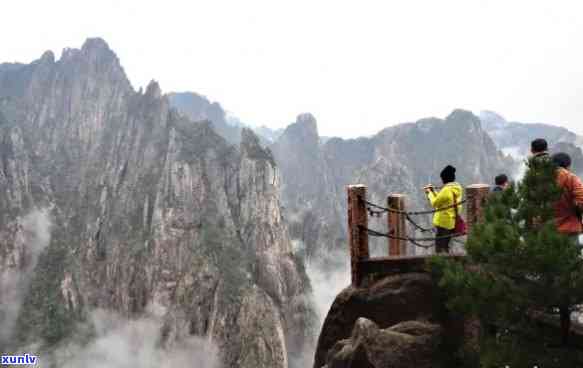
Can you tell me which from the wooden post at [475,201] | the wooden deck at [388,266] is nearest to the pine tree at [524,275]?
the wooden post at [475,201]

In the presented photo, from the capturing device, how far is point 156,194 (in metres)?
132

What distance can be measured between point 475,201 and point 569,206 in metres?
2.62

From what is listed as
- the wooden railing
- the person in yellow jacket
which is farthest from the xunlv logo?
the person in yellow jacket

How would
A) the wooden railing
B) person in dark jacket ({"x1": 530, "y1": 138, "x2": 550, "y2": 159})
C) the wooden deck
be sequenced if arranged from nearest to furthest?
1. person in dark jacket ({"x1": 530, "y1": 138, "x2": 550, "y2": 159})
2. the wooden deck
3. the wooden railing

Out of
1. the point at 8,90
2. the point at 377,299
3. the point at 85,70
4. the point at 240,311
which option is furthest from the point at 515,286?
the point at 8,90

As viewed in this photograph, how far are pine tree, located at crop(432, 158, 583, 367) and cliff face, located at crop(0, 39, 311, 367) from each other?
94.7 meters

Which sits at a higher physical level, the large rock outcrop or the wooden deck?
the wooden deck

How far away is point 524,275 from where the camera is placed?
728 cm

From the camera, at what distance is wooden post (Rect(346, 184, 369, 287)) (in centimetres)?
1130

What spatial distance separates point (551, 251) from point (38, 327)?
5523 inches

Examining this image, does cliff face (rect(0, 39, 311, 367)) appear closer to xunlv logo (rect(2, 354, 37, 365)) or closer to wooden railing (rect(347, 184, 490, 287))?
xunlv logo (rect(2, 354, 37, 365))

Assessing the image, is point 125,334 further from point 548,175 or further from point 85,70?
point 548,175

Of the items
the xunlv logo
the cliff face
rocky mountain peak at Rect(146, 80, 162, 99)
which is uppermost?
rocky mountain peak at Rect(146, 80, 162, 99)

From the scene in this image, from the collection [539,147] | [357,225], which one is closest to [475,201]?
[539,147]
